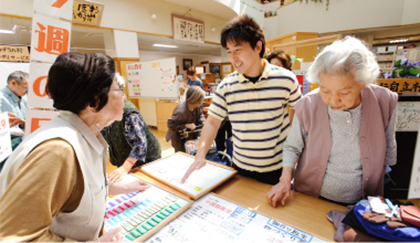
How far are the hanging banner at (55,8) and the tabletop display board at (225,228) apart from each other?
1.45m

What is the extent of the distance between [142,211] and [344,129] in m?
1.03

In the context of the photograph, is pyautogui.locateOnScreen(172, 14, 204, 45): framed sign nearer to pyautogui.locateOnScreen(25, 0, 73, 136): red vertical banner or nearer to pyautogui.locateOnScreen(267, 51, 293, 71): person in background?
pyautogui.locateOnScreen(267, 51, 293, 71): person in background

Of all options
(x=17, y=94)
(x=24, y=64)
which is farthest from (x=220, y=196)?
(x=24, y=64)

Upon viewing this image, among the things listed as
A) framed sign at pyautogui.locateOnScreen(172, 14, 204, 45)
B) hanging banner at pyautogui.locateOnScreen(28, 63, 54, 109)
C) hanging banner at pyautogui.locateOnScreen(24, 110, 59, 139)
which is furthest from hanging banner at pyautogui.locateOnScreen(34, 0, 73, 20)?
framed sign at pyautogui.locateOnScreen(172, 14, 204, 45)

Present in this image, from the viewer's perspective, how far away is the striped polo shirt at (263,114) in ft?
4.27

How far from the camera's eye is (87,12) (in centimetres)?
432

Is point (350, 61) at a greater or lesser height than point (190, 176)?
greater

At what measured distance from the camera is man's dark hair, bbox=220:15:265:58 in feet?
4.08

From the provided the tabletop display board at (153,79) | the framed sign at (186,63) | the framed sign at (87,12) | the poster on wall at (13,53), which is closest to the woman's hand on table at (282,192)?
the tabletop display board at (153,79)

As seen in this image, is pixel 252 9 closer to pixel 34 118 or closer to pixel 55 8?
pixel 55 8

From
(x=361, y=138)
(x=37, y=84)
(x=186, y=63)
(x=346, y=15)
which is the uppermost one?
(x=346, y=15)

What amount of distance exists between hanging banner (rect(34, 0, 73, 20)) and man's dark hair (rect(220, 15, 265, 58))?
3.46 feet

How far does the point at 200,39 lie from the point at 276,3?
187 inches

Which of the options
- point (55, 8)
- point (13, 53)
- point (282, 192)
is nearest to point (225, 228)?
point (282, 192)
